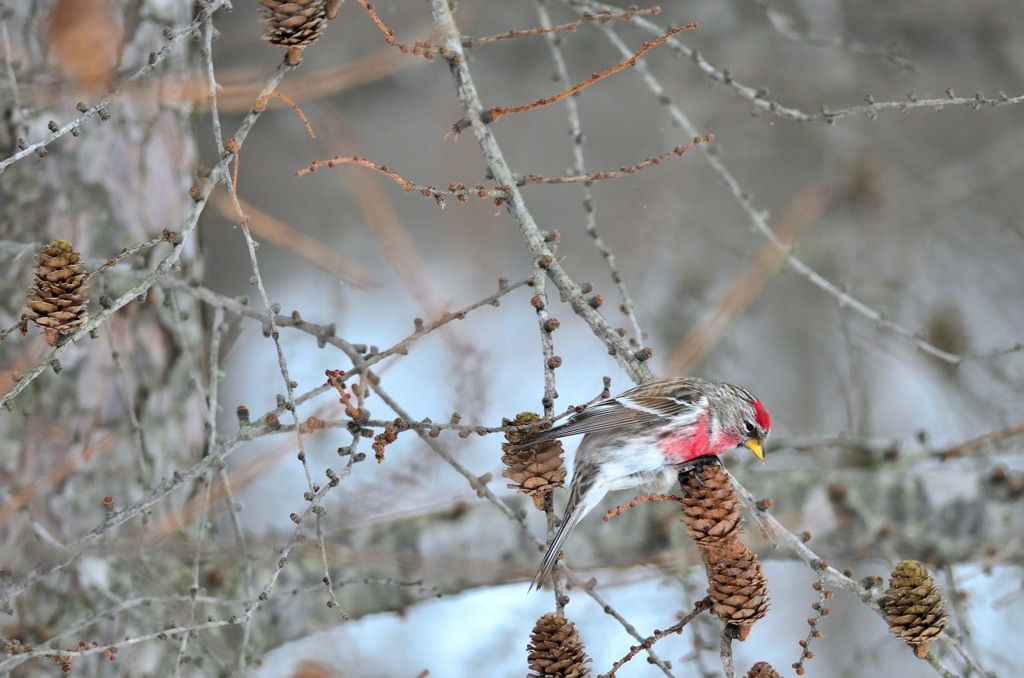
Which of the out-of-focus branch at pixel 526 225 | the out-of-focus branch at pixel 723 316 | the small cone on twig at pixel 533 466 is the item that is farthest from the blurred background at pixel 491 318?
the small cone on twig at pixel 533 466

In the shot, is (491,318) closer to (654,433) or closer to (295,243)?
(295,243)

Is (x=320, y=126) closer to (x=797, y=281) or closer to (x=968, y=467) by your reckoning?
(x=797, y=281)

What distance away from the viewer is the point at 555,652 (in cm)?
125

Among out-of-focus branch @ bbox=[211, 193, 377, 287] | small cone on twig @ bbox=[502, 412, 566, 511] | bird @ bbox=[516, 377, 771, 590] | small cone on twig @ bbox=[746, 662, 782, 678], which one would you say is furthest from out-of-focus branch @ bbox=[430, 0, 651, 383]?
out-of-focus branch @ bbox=[211, 193, 377, 287]

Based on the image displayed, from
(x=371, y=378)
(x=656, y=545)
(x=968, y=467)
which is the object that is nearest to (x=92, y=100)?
(x=371, y=378)

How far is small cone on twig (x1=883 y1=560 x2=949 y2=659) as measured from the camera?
4.21 ft

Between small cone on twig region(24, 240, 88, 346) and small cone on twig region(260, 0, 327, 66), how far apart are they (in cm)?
39

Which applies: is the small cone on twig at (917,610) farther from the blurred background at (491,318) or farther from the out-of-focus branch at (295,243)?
the out-of-focus branch at (295,243)

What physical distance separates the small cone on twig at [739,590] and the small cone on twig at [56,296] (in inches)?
33.9

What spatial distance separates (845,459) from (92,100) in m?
2.07

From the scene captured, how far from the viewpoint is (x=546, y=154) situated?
4102 mm

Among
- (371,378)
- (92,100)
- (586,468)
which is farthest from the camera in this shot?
(92,100)

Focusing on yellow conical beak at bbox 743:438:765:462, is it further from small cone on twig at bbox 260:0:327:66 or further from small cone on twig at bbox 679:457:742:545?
small cone on twig at bbox 260:0:327:66

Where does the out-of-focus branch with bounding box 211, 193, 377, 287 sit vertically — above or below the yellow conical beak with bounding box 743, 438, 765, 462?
above
